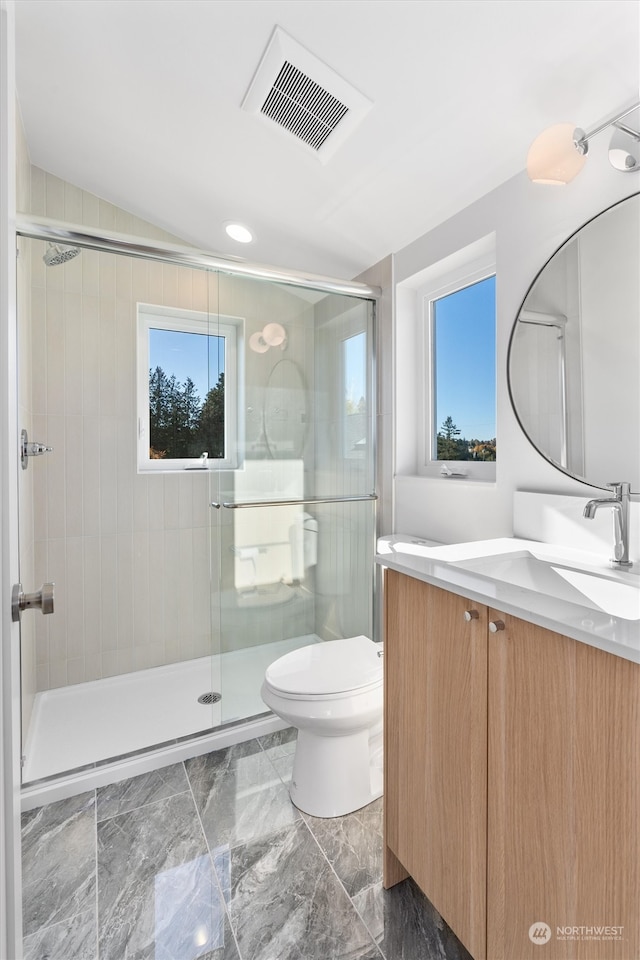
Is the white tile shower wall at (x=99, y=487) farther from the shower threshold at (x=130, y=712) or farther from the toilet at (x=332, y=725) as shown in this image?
the toilet at (x=332, y=725)

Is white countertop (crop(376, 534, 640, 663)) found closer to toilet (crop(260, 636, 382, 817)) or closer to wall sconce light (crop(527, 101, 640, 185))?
toilet (crop(260, 636, 382, 817))

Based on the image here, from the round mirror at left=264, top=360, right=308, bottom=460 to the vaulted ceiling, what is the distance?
649 mm

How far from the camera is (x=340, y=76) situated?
4.27 ft

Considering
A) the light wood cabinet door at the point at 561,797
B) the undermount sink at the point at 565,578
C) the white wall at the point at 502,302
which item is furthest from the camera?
the white wall at the point at 502,302

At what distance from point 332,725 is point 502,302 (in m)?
1.41

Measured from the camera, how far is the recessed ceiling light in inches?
83.1

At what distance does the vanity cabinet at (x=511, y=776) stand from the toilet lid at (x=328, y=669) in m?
0.31

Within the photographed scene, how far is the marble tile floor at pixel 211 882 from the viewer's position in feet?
3.61

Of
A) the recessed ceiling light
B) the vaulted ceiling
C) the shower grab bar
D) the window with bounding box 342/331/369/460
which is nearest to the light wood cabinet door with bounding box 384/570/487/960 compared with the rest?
the shower grab bar

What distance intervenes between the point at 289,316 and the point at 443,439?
81 cm

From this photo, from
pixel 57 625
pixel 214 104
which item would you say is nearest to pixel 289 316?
pixel 214 104

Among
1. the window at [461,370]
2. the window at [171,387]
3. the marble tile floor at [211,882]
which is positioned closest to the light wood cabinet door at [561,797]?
the marble tile floor at [211,882]

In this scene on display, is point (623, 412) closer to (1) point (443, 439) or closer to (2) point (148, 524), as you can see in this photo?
(1) point (443, 439)

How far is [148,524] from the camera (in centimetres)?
243
